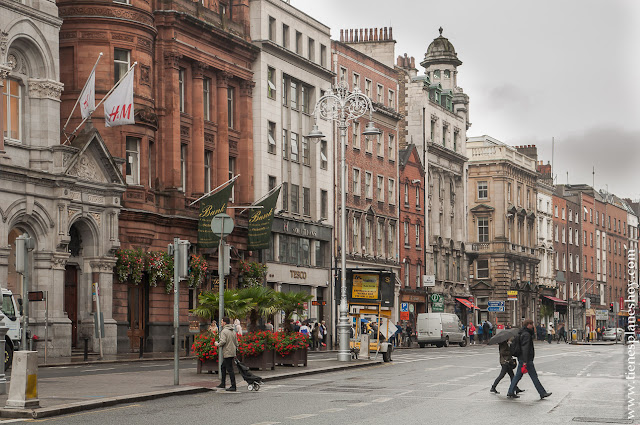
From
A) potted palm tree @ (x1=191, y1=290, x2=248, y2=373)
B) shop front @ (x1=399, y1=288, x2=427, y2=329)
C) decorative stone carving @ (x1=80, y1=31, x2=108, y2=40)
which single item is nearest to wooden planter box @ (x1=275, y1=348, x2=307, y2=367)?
potted palm tree @ (x1=191, y1=290, x2=248, y2=373)

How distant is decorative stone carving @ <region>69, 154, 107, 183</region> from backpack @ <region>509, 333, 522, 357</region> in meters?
24.2

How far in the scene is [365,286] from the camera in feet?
155

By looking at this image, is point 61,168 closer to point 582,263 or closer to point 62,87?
point 62,87

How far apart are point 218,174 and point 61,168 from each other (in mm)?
14989

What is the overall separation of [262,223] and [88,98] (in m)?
15.2

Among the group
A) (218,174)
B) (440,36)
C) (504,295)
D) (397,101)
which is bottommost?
(504,295)

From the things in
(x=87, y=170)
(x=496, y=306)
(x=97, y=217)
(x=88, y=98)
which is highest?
(x=88, y=98)

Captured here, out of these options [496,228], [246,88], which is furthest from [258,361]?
[496,228]

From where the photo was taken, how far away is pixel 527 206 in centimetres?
11444

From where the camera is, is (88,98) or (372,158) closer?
(88,98)

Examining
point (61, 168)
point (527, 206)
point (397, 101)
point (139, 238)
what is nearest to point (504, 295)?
point (527, 206)

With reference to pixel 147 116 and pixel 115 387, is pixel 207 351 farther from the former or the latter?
pixel 147 116

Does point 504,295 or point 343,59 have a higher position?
point 343,59

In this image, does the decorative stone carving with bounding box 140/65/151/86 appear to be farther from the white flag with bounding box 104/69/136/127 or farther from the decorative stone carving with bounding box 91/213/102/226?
the decorative stone carving with bounding box 91/213/102/226
